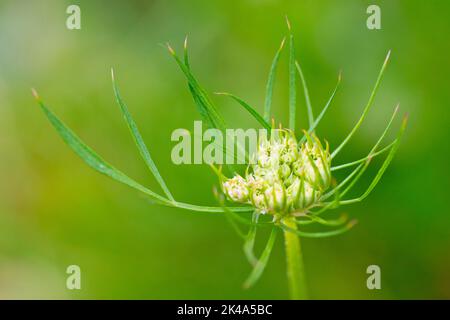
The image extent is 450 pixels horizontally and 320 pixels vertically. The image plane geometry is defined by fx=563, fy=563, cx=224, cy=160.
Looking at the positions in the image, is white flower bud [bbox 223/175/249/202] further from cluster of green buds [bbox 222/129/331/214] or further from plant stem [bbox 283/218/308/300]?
plant stem [bbox 283/218/308/300]

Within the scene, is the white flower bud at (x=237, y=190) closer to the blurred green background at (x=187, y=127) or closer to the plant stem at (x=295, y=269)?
the plant stem at (x=295, y=269)

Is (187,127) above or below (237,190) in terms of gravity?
above

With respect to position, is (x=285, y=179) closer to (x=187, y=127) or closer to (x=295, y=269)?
(x=295, y=269)

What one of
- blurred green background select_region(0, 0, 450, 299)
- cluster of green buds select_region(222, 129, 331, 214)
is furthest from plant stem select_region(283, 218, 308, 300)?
blurred green background select_region(0, 0, 450, 299)

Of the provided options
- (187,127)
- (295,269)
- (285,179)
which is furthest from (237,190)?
(187,127)

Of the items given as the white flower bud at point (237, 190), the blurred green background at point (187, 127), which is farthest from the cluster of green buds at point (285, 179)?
the blurred green background at point (187, 127)

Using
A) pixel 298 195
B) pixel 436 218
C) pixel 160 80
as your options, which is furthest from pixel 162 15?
pixel 298 195
